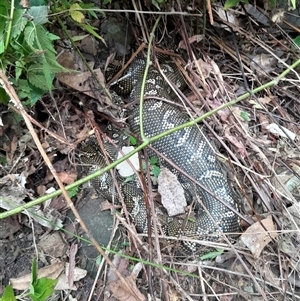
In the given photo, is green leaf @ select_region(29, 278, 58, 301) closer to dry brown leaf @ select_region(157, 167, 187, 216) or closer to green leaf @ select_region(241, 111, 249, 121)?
dry brown leaf @ select_region(157, 167, 187, 216)

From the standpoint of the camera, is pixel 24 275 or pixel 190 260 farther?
pixel 190 260

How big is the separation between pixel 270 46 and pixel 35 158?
5.89 feet

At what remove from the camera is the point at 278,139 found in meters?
2.80

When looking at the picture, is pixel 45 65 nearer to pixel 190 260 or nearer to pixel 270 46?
pixel 190 260

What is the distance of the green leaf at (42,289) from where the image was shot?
182 centimetres

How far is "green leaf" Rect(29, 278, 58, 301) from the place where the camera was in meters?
1.82

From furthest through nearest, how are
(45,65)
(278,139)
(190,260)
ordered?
(278,139), (190,260), (45,65)

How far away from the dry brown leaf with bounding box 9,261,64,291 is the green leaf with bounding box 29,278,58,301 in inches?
14.2

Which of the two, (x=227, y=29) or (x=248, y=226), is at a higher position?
(x=227, y=29)

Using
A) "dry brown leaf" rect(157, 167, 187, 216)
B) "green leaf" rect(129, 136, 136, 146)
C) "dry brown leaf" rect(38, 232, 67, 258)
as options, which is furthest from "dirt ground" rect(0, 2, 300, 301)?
"dry brown leaf" rect(157, 167, 187, 216)

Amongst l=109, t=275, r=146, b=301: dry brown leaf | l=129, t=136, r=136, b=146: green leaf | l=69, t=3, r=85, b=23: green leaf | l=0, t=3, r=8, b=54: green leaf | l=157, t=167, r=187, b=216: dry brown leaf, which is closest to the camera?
l=0, t=3, r=8, b=54: green leaf

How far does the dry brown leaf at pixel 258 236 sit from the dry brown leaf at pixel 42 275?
0.98 m

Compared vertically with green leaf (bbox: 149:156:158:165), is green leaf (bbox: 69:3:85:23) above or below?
above

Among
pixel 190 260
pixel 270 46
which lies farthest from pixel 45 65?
pixel 270 46
